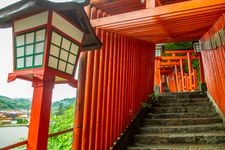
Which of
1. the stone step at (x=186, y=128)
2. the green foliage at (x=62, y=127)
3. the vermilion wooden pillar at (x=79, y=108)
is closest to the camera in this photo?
the vermilion wooden pillar at (x=79, y=108)

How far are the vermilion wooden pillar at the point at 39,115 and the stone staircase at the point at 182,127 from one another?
397 cm

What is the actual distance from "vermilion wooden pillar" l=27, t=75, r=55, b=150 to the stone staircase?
3.97m

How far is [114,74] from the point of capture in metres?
6.13

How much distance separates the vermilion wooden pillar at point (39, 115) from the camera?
225 cm

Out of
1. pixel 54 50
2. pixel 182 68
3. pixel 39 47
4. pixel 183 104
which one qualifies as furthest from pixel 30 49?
pixel 182 68

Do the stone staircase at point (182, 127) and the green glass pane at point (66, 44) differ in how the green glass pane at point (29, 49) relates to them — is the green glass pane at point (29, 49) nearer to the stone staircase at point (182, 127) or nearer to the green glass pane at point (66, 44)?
the green glass pane at point (66, 44)

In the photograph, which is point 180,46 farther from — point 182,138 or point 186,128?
point 182,138

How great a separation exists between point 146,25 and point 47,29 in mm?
3473

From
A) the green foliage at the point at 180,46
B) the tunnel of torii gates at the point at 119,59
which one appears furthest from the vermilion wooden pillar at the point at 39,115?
the green foliage at the point at 180,46

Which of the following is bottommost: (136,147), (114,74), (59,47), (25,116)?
(136,147)

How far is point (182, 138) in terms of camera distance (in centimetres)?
611

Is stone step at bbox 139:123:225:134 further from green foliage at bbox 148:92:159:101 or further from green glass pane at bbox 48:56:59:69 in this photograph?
green glass pane at bbox 48:56:59:69

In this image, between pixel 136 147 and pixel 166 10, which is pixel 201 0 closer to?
pixel 166 10

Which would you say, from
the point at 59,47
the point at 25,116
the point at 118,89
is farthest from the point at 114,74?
the point at 59,47
